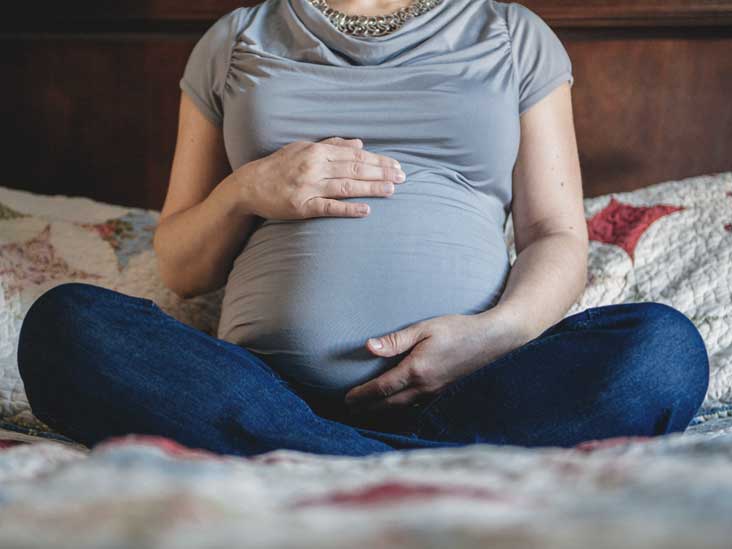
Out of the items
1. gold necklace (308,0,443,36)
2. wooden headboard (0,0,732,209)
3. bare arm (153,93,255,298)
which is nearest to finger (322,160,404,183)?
bare arm (153,93,255,298)

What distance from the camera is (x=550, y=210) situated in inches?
44.4

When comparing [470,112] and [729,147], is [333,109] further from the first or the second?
[729,147]

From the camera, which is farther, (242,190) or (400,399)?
(242,190)

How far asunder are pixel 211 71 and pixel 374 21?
227 millimetres

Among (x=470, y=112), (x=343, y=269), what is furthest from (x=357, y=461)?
(x=470, y=112)

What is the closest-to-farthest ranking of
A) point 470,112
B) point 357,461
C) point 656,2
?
point 357,461 < point 470,112 < point 656,2

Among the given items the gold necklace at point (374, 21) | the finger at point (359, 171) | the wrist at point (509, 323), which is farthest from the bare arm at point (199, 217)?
the wrist at point (509, 323)

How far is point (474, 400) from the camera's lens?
87 centimetres

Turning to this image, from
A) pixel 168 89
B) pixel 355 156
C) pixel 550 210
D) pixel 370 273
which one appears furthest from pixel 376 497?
pixel 168 89

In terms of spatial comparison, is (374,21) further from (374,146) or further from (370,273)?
(370,273)

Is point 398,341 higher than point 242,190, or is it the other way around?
point 242,190

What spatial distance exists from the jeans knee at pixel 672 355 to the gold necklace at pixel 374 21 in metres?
0.51

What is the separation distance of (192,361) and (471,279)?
34 cm

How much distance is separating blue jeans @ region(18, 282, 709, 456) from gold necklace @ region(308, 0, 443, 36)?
485mm
